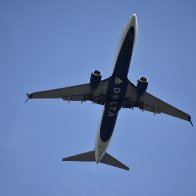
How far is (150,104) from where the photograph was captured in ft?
144

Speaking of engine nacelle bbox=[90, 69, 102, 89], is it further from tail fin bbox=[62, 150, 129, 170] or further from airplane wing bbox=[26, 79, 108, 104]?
tail fin bbox=[62, 150, 129, 170]

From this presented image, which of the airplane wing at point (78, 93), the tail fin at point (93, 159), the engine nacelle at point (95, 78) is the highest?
the engine nacelle at point (95, 78)

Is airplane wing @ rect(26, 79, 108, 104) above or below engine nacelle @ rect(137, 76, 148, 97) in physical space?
below

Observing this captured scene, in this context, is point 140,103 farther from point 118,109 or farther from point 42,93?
point 42,93

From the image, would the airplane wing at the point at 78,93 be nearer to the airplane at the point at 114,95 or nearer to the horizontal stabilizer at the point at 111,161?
the airplane at the point at 114,95

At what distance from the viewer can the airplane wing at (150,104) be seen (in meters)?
42.2

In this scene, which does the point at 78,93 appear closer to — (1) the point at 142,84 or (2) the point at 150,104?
(1) the point at 142,84

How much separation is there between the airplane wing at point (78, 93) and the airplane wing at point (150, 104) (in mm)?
2709

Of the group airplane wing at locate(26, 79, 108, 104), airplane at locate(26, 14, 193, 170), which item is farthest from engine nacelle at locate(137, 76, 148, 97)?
airplane wing at locate(26, 79, 108, 104)

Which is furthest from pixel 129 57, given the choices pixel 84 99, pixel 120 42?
pixel 84 99

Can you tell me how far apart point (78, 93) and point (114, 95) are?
176 inches

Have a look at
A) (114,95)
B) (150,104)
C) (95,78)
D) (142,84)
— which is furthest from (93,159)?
(142,84)

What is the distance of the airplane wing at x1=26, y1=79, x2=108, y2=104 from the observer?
4094cm

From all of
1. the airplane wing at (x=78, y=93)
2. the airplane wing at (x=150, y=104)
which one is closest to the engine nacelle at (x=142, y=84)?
the airplane wing at (x=150, y=104)
